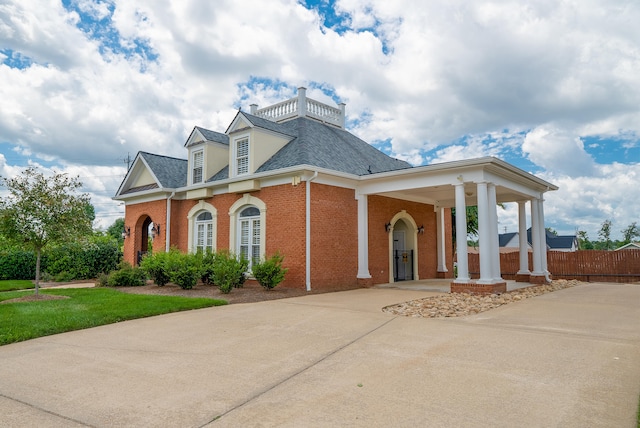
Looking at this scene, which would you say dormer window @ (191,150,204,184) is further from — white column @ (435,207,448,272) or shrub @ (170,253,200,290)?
white column @ (435,207,448,272)

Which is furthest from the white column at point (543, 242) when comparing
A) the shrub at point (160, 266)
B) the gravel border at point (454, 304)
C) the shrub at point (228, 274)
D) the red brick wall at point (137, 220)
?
the red brick wall at point (137, 220)

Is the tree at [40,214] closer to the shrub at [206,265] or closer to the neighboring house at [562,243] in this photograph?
the shrub at [206,265]

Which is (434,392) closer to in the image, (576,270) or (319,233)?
(319,233)

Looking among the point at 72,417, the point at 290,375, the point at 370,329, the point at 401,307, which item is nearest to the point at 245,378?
the point at 290,375

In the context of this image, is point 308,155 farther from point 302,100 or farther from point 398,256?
point 398,256

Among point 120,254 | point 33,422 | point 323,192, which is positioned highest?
point 323,192

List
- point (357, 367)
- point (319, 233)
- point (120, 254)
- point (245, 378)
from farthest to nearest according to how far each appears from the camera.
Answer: point (120, 254) < point (319, 233) < point (357, 367) < point (245, 378)

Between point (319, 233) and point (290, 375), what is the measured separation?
9.16 m

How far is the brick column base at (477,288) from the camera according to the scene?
12.3 metres

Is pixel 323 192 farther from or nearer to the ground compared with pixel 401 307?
farther from the ground

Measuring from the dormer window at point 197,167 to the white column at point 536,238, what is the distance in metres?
13.8

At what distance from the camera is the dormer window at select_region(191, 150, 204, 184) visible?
18.2 m

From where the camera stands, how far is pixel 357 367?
5.18 metres

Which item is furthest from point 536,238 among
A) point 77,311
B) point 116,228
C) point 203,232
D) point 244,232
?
point 116,228
